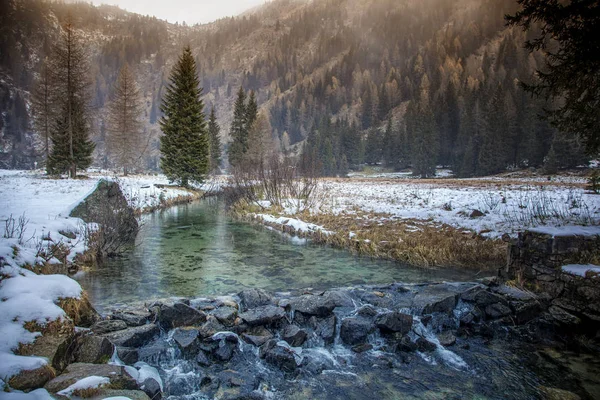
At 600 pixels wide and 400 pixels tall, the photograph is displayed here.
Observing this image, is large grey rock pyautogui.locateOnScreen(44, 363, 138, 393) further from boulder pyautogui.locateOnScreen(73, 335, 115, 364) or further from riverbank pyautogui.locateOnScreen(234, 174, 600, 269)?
riverbank pyautogui.locateOnScreen(234, 174, 600, 269)

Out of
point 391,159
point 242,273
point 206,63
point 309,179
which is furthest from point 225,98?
point 242,273

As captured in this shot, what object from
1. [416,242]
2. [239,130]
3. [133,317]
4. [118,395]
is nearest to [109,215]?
[133,317]

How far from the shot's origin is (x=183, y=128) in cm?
3008

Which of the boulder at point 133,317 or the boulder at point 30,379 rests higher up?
the boulder at point 30,379

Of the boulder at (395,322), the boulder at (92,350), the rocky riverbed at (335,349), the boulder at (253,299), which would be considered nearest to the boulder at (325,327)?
the rocky riverbed at (335,349)

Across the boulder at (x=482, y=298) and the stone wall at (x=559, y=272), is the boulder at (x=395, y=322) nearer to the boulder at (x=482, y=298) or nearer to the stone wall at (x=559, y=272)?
the boulder at (x=482, y=298)

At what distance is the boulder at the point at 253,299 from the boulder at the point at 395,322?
2.47 metres

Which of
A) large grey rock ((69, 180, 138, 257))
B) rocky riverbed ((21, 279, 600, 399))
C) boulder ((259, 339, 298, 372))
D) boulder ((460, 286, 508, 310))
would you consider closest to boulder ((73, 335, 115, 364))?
rocky riverbed ((21, 279, 600, 399))

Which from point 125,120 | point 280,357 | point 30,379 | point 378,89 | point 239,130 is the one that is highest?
point 378,89

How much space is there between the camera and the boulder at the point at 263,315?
233 inches

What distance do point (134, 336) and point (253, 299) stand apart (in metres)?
2.50

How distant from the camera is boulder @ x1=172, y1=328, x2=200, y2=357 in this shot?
5051mm

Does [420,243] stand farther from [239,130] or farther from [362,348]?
[239,130]

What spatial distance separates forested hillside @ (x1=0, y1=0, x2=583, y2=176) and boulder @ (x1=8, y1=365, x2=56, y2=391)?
17608mm
